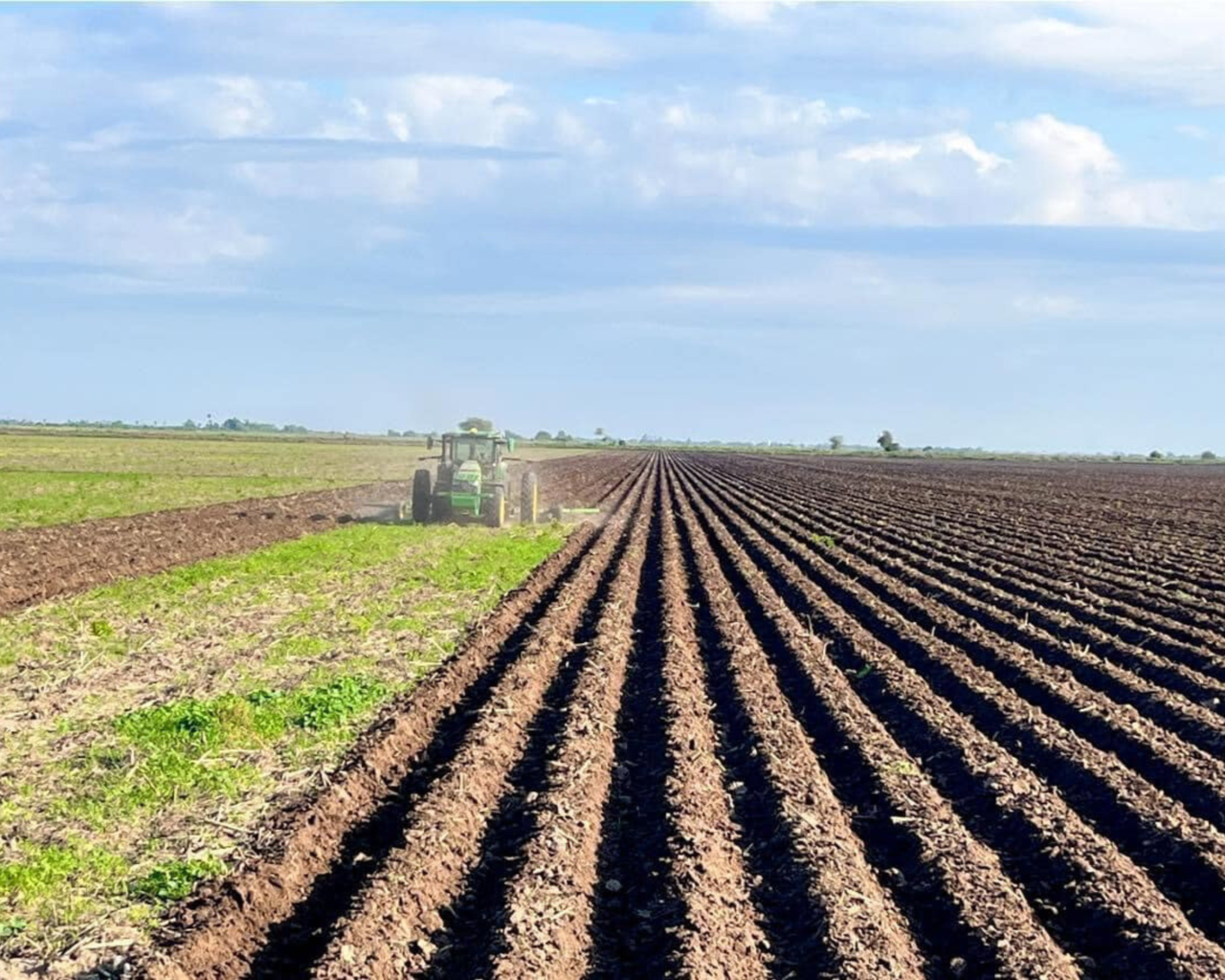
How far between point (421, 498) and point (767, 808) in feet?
62.5

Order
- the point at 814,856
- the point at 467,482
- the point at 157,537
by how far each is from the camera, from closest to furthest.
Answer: the point at 814,856
the point at 157,537
the point at 467,482

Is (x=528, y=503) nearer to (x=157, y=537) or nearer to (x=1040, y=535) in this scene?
(x=157, y=537)

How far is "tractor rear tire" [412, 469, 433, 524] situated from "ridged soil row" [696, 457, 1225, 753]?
8327 millimetres

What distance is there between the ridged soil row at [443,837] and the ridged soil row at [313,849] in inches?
11.0

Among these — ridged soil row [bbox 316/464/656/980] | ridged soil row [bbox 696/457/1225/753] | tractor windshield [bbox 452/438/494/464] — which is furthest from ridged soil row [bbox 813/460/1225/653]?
tractor windshield [bbox 452/438/494/464]

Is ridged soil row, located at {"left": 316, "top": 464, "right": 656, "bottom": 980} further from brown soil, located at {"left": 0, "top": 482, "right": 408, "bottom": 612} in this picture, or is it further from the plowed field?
brown soil, located at {"left": 0, "top": 482, "right": 408, "bottom": 612}

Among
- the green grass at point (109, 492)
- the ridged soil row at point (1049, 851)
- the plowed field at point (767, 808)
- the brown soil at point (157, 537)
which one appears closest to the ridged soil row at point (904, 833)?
the plowed field at point (767, 808)

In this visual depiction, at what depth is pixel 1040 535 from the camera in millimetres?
28266

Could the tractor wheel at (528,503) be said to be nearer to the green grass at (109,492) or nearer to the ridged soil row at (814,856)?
the green grass at (109,492)

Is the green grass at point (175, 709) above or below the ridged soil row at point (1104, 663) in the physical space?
below

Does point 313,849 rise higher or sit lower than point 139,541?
lower

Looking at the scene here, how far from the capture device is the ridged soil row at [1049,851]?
591 cm

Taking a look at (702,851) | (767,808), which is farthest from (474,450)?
(702,851)

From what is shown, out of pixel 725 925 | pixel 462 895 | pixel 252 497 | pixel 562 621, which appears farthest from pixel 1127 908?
pixel 252 497
